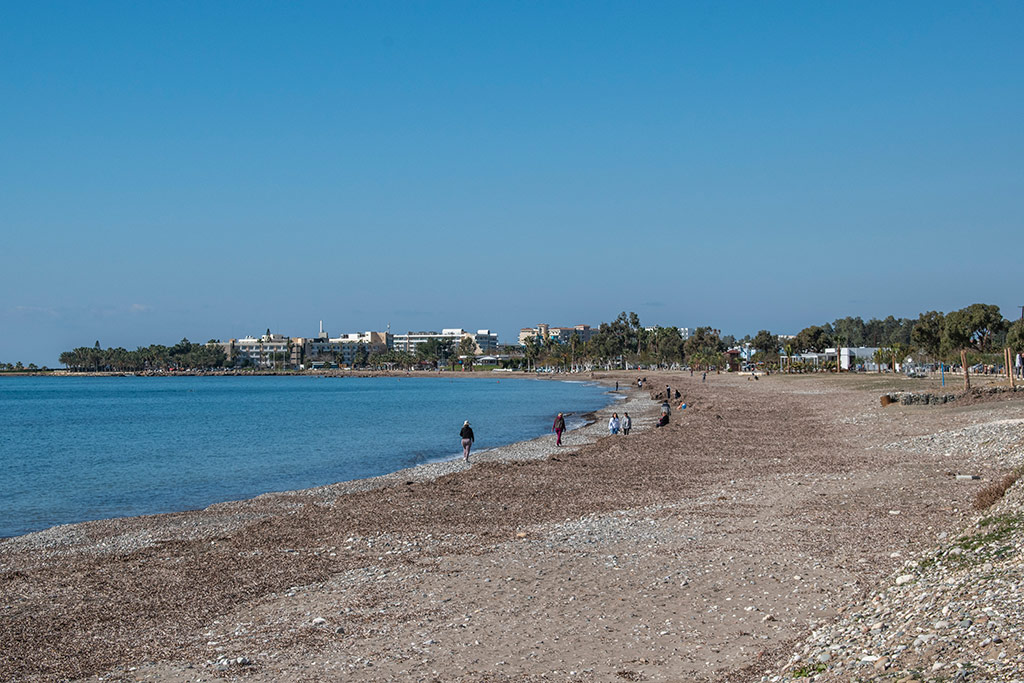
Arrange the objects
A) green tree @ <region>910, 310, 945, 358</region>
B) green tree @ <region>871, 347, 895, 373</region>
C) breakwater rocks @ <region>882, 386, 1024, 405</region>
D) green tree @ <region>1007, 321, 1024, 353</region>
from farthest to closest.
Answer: green tree @ <region>871, 347, 895, 373</region> < green tree @ <region>910, 310, 945, 358</region> < green tree @ <region>1007, 321, 1024, 353</region> < breakwater rocks @ <region>882, 386, 1024, 405</region>

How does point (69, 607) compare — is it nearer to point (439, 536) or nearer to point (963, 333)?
point (439, 536)

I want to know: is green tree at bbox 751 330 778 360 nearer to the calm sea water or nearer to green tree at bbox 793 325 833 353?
green tree at bbox 793 325 833 353

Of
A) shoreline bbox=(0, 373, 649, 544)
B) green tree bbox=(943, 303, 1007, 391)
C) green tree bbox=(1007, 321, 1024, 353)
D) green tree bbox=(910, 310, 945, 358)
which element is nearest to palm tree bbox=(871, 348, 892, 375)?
green tree bbox=(910, 310, 945, 358)

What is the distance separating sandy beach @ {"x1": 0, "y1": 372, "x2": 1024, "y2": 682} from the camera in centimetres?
1005

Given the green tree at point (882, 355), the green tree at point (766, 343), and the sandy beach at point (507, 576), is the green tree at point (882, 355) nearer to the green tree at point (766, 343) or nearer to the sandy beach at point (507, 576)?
the green tree at point (766, 343)

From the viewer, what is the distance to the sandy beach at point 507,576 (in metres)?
10.0

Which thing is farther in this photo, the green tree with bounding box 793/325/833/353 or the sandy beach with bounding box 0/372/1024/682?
the green tree with bounding box 793/325/833/353

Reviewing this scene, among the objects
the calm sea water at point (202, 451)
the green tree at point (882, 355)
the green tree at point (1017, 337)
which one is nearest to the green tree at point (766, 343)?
the green tree at point (882, 355)

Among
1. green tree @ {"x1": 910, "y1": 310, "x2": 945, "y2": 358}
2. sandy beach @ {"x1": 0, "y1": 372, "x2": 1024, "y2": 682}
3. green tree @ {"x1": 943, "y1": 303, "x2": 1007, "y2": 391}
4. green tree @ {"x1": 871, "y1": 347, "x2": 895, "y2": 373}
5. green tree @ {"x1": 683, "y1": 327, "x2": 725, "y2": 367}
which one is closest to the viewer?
sandy beach @ {"x1": 0, "y1": 372, "x2": 1024, "y2": 682}

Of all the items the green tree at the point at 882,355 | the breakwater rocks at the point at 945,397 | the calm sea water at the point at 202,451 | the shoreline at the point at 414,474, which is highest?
the green tree at the point at 882,355

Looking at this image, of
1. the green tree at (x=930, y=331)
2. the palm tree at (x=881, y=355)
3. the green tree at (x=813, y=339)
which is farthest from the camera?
the green tree at (x=813, y=339)

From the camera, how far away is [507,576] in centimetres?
1361

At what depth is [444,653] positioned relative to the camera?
33.8ft

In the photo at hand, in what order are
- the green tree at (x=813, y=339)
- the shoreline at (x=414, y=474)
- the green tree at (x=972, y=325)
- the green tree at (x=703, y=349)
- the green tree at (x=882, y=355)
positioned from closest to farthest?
the shoreline at (x=414, y=474) → the green tree at (x=972, y=325) → the green tree at (x=882, y=355) → the green tree at (x=813, y=339) → the green tree at (x=703, y=349)
